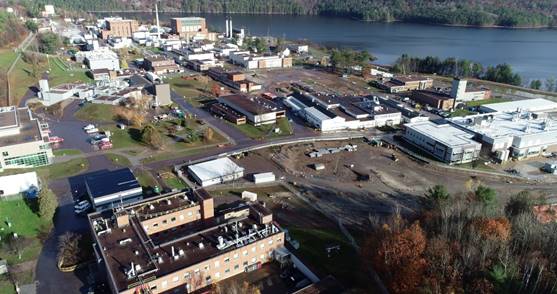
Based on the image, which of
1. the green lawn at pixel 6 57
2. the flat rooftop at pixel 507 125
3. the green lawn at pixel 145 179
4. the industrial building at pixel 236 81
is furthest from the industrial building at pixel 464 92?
the green lawn at pixel 6 57

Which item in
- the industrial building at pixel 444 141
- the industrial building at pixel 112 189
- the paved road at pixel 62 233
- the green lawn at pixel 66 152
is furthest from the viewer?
the industrial building at pixel 444 141

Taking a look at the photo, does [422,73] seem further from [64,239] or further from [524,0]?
[524,0]

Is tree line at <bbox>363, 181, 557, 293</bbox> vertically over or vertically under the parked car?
over

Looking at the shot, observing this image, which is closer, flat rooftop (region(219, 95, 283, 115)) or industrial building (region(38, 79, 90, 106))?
flat rooftop (region(219, 95, 283, 115))

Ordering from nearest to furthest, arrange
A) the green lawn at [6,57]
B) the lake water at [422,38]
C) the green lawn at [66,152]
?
the green lawn at [66,152] < the green lawn at [6,57] < the lake water at [422,38]

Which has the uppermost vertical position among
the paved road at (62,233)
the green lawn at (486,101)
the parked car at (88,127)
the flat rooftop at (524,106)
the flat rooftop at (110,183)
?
the flat rooftop at (524,106)

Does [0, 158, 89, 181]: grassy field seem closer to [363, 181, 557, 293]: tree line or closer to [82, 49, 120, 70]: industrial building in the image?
[363, 181, 557, 293]: tree line

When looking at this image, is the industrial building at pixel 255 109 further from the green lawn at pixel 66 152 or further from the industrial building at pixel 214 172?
the green lawn at pixel 66 152

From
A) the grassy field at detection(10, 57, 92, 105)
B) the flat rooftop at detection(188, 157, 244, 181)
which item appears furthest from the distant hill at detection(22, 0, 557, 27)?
the flat rooftop at detection(188, 157, 244, 181)
